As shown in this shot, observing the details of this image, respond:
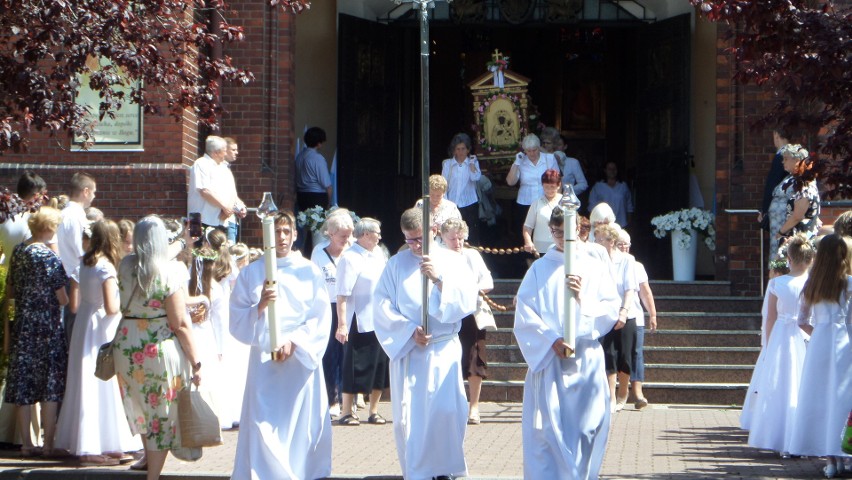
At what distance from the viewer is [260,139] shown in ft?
55.4

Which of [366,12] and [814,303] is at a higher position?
[366,12]

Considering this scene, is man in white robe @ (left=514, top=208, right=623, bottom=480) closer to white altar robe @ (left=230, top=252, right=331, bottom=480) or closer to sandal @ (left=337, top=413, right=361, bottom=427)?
white altar robe @ (left=230, top=252, right=331, bottom=480)

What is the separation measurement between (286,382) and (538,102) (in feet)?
47.5

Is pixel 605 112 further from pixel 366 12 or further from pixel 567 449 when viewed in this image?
pixel 567 449

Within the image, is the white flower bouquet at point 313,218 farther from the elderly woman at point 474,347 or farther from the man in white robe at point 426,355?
the man in white robe at point 426,355

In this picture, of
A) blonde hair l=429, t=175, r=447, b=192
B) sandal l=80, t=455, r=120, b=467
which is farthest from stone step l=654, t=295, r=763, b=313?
sandal l=80, t=455, r=120, b=467

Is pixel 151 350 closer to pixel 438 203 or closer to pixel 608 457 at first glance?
pixel 608 457

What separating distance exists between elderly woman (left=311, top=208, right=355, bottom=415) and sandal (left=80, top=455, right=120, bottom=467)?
103 inches

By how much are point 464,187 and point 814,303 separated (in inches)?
279

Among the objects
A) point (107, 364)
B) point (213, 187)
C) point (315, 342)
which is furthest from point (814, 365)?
point (213, 187)

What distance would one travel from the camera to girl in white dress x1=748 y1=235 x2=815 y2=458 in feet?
35.5

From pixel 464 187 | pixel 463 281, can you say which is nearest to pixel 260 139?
pixel 464 187

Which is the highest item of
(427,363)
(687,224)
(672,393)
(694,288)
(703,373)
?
(687,224)

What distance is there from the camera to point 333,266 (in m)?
12.9
